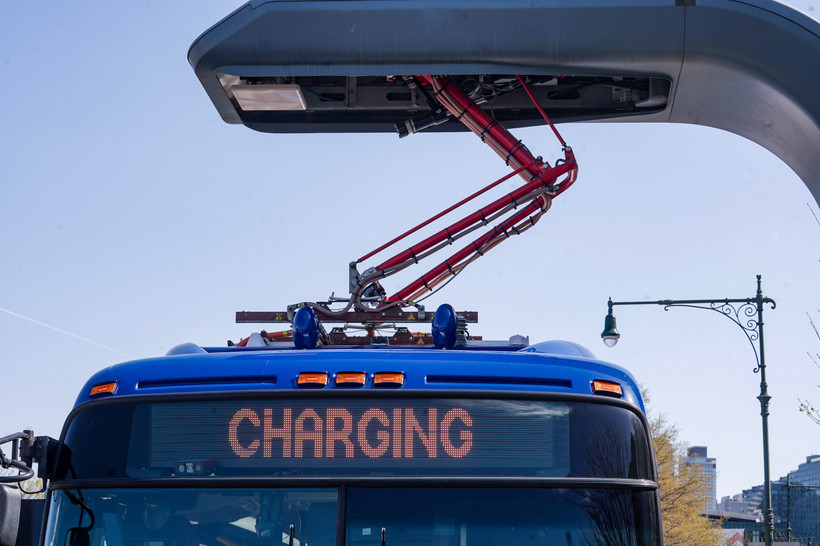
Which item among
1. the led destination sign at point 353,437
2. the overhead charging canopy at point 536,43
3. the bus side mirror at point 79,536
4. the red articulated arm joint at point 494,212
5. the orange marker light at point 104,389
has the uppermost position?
the overhead charging canopy at point 536,43

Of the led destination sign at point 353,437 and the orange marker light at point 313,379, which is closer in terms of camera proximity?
the led destination sign at point 353,437

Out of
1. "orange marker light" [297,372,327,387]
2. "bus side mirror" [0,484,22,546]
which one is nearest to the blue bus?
"orange marker light" [297,372,327,387]

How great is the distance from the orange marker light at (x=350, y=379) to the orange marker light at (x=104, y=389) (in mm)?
1063

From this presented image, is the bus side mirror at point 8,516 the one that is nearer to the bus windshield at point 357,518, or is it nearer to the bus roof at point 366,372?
the bus windshield at point 357,518

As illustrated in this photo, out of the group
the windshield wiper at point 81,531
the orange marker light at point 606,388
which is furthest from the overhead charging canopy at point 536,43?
the windshield wiper at point 81,531

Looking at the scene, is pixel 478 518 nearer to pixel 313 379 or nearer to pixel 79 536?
pixel 313 379

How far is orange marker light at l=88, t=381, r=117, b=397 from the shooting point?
15.8 ft

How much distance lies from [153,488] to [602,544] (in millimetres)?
1933

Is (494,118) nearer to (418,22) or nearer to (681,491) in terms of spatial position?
(418,22)

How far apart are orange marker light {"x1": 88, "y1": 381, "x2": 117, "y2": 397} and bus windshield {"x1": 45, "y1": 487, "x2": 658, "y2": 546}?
1.79ft

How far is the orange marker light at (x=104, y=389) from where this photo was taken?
4.81 m

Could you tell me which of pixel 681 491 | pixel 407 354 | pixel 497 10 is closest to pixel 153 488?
pixel 407 354

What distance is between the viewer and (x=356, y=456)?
443cm

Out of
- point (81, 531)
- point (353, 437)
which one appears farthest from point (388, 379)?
point (81, 531)
